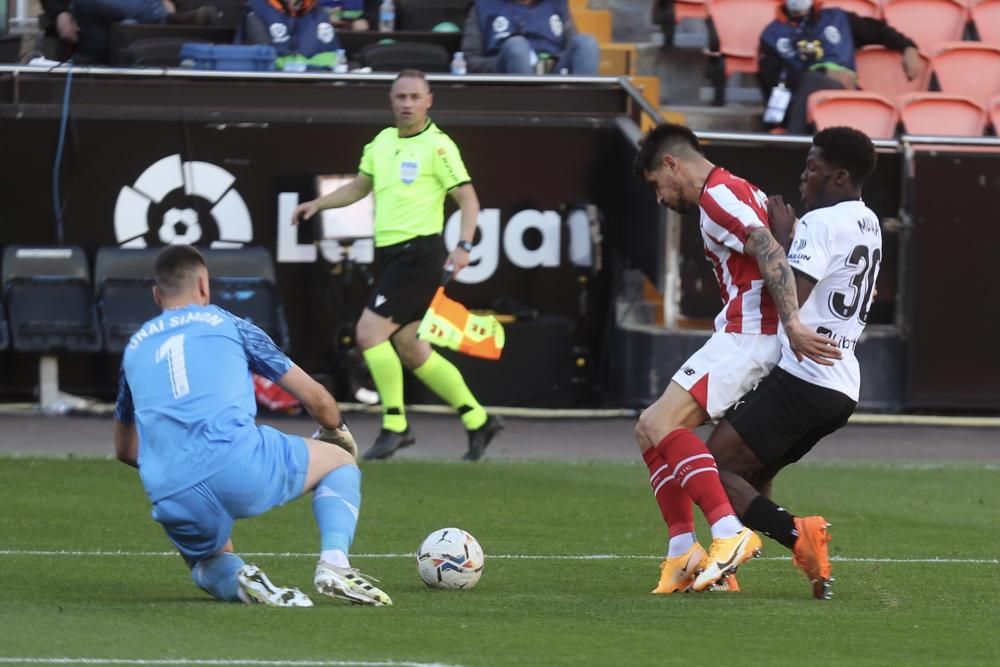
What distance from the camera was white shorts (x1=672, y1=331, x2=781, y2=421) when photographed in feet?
24.5

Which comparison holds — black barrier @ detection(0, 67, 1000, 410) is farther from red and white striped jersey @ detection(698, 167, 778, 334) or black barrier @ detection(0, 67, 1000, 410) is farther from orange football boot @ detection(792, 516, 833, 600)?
orange football boot @ detection(792, 516, 833, 600)

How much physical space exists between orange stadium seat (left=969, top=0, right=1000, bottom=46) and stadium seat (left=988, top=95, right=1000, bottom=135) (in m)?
1.43

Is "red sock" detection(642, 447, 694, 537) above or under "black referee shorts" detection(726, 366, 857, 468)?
under

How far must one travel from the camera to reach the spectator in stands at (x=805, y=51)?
15.8 m

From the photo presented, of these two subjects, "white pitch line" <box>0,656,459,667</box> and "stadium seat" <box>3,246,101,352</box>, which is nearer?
"white pitch line" <box>0,656,459,667</box>

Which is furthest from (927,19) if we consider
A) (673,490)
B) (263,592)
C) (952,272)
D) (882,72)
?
(263,592)

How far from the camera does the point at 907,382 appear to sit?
14.6 meters

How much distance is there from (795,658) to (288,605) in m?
1.81

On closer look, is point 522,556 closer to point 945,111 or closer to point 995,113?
point 945,111

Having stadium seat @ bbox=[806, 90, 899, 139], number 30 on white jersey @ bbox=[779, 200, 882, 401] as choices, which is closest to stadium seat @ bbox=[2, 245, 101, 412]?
stadium seat @ bbox=[806, 90, 899, 139]

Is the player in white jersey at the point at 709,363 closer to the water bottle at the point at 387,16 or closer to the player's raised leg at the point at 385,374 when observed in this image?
the player's raised leg at the point at 385,374

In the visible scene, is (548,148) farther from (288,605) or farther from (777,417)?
(288,605)

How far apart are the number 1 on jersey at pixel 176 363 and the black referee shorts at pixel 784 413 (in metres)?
2.25

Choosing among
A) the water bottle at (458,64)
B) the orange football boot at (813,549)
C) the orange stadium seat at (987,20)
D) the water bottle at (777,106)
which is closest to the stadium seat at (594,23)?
the water bottle at (777,106)
